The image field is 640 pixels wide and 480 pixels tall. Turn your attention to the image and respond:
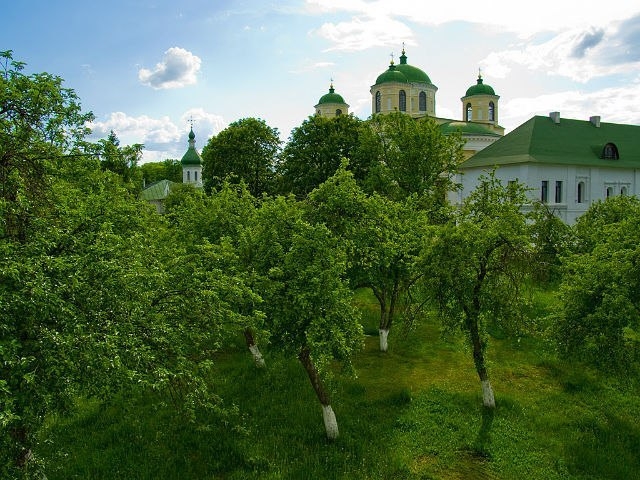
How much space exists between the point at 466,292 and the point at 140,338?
975 centimetres

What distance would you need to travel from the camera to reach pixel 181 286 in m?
10.7

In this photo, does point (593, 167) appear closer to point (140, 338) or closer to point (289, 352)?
point (289, 352)

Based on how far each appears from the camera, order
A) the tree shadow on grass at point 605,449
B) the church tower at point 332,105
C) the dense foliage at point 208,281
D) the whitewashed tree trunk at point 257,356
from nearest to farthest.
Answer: the dense foliage at point 208,281, the tree shadow on grass at point 605,449, the whitewashed tree trunk at point 257,356, the church tower at point 332,105

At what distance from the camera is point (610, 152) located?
47.3 metres

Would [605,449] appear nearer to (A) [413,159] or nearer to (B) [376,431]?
(B) [376,431]

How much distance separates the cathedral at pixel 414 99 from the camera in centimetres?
6656

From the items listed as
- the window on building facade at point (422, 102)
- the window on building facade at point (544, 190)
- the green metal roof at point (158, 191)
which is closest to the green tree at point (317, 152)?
the window on building facade at point (544, 190)

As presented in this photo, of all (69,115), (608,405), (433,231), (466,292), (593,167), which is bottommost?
(608,405)

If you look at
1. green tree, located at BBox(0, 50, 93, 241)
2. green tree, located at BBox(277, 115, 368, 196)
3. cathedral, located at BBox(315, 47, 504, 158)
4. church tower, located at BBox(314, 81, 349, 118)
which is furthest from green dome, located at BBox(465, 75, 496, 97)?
green tree, located at BBox(0, 50, 93, 241)

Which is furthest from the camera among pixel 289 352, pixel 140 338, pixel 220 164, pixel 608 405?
pixel 220 164

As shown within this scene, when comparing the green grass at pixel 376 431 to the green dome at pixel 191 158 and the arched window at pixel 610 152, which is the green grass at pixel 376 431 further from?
the green dome at pixel 191 158

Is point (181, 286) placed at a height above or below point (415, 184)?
below

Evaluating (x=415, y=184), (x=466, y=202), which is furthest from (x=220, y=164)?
(x=466, y=202)

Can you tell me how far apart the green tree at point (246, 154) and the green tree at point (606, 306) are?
3263 centimetres
